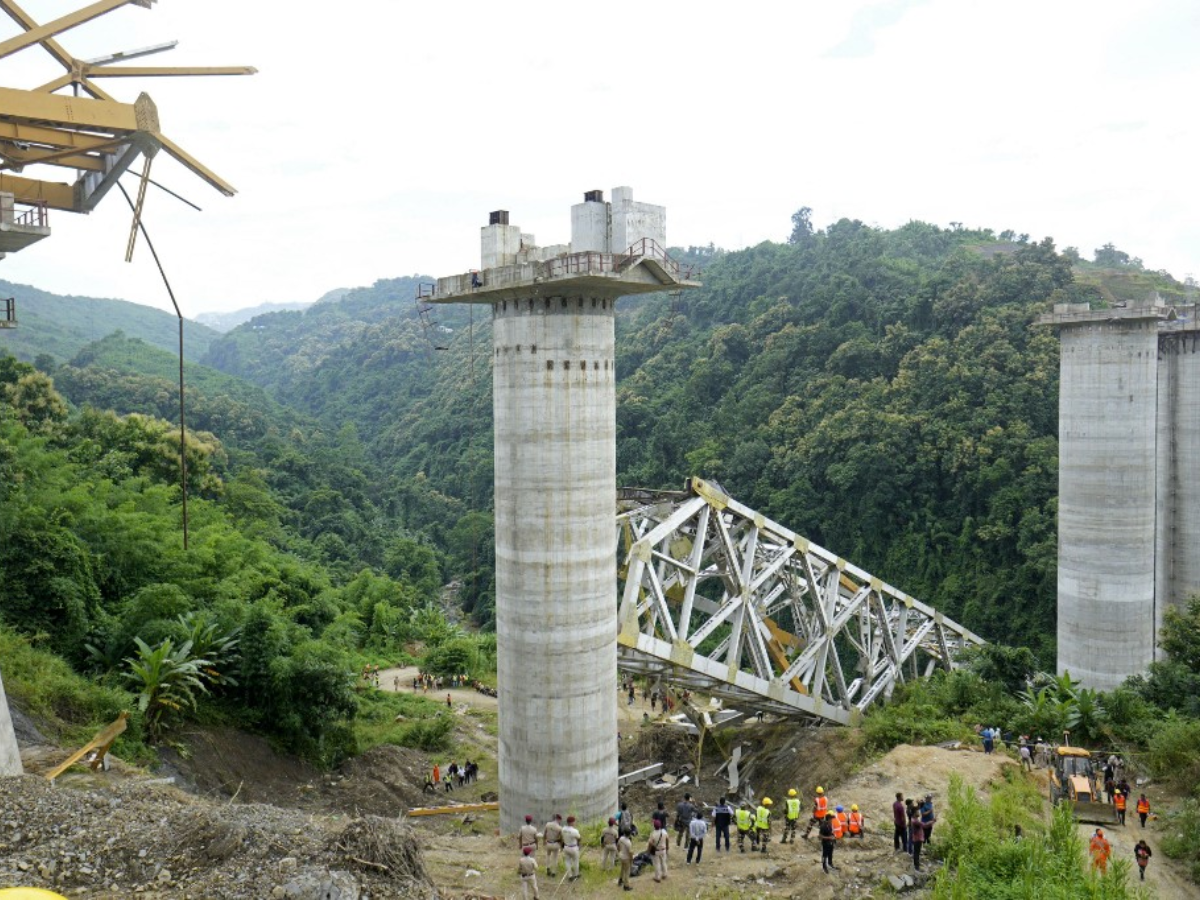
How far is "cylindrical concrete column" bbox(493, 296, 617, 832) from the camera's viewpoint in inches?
806

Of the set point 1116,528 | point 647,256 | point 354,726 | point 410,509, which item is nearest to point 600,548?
point 647,256

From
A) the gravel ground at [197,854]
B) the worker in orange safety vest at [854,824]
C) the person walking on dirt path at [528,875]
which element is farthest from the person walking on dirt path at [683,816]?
the gravel ground at [197,854]

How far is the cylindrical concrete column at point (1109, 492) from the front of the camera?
111 ft

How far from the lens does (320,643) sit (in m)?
26.9

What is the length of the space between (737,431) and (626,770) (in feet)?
156

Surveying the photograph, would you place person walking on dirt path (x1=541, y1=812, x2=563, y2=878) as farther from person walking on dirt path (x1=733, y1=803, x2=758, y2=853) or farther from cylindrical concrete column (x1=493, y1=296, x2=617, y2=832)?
cylindrical concrete column (x1=493, y1=296, x2=617, y2=832)

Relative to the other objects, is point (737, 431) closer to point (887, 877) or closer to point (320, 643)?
point (320, 643)

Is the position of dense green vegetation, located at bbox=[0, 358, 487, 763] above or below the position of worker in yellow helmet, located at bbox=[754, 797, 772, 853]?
above

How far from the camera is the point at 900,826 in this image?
15.6m

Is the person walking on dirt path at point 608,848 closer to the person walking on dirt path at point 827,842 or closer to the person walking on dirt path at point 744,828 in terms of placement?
the person walking on dirt path at point 744,828

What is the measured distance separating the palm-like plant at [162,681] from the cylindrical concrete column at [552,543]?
8566 millimetres

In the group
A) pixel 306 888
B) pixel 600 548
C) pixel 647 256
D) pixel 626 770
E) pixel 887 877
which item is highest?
pixel 647 256

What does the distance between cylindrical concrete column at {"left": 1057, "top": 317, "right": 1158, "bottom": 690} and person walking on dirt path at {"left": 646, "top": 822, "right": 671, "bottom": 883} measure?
1077 inches

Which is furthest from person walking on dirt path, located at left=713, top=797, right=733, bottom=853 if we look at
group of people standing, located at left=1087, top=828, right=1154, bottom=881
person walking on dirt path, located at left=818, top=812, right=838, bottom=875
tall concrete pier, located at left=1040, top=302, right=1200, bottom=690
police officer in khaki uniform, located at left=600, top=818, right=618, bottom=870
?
tall concrete pier, located at left=1040, top=302, right=1200, bottom=690
